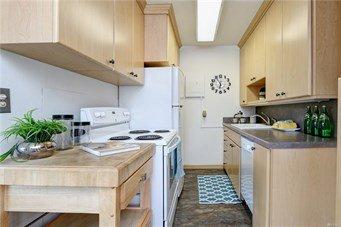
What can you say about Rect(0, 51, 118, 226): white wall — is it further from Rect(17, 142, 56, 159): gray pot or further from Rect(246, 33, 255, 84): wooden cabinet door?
Rect(246, 33, 255, 84): wooden cabinet door

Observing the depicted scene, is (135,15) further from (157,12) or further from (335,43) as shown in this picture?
(335,43)

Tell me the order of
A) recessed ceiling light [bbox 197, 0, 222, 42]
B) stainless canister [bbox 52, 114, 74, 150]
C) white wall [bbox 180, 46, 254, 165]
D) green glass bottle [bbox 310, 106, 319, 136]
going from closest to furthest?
stainless canister [bbox 52, 114, 74, 150], green glass bottle [bbox 310, 106, 319, 136], recessed ceiling light [bbox 197, 0, 222, 42], white wall [bbox 180, 46, 254, 165]

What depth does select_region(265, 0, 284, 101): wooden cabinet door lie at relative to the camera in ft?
8.20

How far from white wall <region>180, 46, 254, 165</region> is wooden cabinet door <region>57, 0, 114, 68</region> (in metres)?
3.19

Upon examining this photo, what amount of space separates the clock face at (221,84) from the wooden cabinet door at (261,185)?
276cm

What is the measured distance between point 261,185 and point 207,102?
2.99 meters

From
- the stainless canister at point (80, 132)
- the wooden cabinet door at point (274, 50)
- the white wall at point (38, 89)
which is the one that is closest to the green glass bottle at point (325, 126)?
the wooden cabinet door at point (274, 50)

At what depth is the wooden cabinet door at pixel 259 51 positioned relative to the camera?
314 cm

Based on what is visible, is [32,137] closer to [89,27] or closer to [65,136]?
[65,136]

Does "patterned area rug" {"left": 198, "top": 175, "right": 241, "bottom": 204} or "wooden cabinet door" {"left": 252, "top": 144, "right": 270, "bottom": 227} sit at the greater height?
"wooden cabinet door" {"left": 252, "top": 144, "right": 270, "bottom": 227}

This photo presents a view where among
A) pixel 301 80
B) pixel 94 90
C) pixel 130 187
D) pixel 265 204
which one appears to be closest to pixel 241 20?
pixel 301 80

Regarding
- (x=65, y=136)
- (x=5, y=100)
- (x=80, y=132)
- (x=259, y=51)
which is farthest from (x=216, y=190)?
(x=5, y=100)

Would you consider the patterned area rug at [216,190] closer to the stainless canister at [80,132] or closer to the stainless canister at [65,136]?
the stainless canister at [80,132]

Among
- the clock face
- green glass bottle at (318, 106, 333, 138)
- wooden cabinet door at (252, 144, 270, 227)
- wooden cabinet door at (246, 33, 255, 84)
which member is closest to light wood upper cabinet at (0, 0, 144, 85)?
wooden cabinet door at (252, 144, 270, 227)
